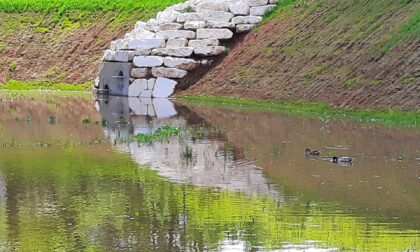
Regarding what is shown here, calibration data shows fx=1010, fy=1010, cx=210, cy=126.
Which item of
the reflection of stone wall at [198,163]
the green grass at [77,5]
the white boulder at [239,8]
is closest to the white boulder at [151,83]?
the white boulder at [239,8]

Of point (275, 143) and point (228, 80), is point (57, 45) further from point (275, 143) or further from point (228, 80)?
point (275, 143)

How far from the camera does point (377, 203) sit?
1664cm

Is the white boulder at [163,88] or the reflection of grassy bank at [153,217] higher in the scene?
the white boulder at [163,88]

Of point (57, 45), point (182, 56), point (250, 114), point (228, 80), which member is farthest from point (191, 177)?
point (57, 45)

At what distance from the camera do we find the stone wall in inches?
1950

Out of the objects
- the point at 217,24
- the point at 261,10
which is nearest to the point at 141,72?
the point at 217,24

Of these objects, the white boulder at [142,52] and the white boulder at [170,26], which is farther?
the white boulder at [170,26]

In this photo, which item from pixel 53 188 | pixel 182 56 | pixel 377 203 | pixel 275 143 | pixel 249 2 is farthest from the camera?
pixel 249 2

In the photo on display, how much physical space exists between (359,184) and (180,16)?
3416cm

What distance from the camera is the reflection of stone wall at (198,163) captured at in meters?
18.8

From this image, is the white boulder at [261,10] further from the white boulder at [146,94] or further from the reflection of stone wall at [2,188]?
the reflection of stone wall at [2,188]

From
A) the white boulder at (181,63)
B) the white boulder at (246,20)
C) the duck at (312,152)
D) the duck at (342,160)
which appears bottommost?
the duck at (342,160)

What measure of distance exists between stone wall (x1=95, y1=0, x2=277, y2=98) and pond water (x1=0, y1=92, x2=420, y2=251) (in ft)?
58.2

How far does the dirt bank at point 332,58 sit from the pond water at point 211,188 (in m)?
4.11
